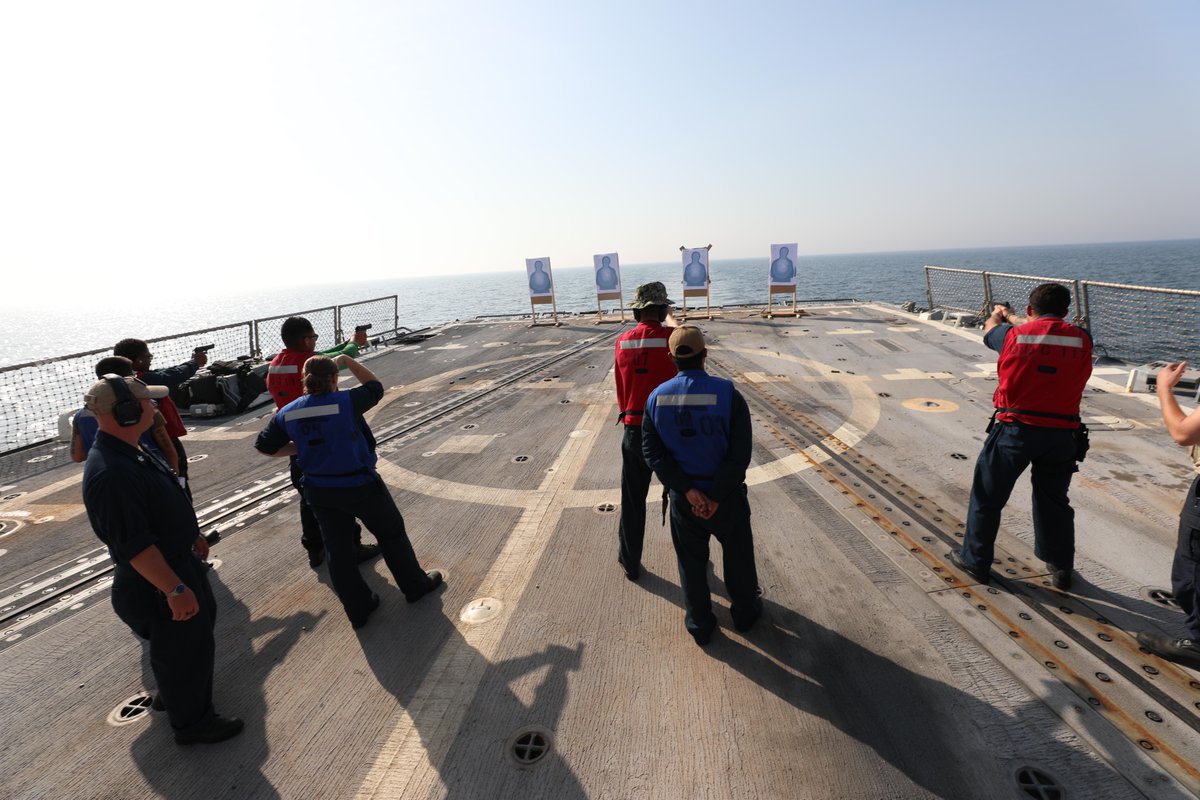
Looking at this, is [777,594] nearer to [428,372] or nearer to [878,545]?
[878,545]

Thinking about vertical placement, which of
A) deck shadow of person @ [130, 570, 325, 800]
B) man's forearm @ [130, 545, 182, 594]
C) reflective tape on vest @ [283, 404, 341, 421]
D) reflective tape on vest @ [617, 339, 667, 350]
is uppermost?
reflective tape on vest @ [617, 339, 667, 350]

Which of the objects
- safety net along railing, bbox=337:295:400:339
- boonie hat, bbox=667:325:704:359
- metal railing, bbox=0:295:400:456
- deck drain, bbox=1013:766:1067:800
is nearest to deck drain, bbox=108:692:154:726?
safety net along railing, bbox=337:295:400:339

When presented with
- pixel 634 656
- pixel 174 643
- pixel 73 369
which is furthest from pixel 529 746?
pixel 73 369

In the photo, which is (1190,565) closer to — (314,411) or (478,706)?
(478,706)

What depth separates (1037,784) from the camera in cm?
271

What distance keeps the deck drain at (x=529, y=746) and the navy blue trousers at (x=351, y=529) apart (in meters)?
1.86

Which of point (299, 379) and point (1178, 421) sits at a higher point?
point (299, 379)

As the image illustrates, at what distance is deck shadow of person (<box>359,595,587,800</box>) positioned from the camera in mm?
2871

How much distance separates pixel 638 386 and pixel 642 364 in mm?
204

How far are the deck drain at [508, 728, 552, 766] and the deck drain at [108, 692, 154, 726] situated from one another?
2.62 m

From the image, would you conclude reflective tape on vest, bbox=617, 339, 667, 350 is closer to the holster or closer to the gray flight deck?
the gray flight deck

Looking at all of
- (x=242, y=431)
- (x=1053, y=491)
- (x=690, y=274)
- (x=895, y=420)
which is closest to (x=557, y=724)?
(x=1053, y=491)

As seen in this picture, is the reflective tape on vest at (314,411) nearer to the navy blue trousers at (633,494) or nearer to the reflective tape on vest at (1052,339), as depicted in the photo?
the navy blue trousers at (633,494)

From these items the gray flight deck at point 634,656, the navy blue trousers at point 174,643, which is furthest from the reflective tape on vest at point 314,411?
the gray flight deck at point 634,656
